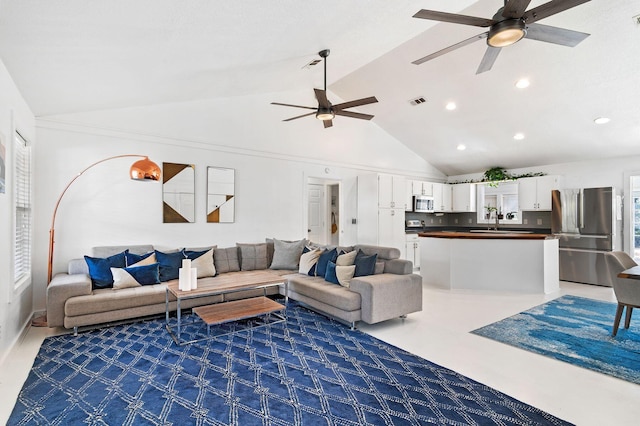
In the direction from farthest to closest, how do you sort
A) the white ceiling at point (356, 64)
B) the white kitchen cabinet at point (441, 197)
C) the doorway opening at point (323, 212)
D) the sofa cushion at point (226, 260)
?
1. the white kitchen cabinet at point (441, 197)
2. the doorway opening at point (323, 212)
3. the sofa cushion at point (226, 260)
4. the white ceiling at point (356, 64)

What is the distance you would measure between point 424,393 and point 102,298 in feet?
10.8

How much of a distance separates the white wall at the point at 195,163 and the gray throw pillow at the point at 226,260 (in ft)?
1.58

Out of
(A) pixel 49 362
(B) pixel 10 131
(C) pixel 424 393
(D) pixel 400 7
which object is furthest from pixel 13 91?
(C) pixel 424 393

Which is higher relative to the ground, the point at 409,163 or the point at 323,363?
the point at 409,163

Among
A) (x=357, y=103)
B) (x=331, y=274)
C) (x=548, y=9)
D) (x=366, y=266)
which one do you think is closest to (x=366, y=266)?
(x=366, y=266)

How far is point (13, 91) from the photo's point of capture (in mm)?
3057

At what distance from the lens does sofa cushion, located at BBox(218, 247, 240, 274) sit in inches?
192

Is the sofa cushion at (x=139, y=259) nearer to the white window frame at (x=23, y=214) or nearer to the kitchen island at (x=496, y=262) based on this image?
the white window frame at (x=23, y=214)

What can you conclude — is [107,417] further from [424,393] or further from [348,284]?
[348,284]

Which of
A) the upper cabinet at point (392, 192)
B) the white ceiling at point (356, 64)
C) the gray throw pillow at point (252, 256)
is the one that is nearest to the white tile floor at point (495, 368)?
the gray throw pillow at point (252, 256)

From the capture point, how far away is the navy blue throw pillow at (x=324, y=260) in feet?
14.7

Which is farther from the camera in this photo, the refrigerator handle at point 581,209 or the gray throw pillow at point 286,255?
the refrigerator handle at point 581,209

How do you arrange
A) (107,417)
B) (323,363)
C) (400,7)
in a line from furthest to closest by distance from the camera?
1. (400,7)
2. (323,363)
3. (107,417)

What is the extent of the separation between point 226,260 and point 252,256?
0.44m
